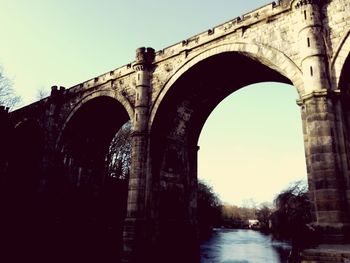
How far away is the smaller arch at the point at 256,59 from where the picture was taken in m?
10.4

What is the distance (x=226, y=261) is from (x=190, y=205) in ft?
10.1

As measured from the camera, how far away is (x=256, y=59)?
11.9 m

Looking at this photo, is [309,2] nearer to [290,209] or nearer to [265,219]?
[290,209]

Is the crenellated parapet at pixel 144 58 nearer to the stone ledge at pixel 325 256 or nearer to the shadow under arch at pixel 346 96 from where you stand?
the shadow under arch at pixel 346 96

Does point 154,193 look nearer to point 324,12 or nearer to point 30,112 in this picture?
point 324,12

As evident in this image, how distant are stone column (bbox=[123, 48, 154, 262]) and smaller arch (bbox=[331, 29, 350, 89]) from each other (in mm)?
7795

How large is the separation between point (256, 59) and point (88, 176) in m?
12.9

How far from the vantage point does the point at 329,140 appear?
8781 mm

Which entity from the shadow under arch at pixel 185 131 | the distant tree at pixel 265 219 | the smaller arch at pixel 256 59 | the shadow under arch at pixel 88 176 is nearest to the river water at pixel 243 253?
the shadow under arch at pixel 185 131

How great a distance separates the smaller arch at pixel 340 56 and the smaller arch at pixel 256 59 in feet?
3.27

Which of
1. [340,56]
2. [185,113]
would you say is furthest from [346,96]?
[185,113]

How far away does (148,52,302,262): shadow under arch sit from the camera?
13484 mm

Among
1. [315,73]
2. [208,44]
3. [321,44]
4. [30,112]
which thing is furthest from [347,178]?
[30,112]

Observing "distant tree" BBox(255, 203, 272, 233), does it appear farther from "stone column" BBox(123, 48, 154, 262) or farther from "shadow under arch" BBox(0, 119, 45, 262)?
"stone column" BBox(123, 48, 154, 262)
